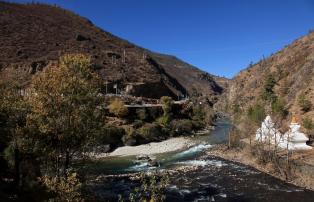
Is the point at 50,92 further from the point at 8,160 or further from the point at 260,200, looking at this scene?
the point at 260,200

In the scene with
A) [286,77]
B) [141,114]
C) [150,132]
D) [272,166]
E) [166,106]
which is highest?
[286,77]

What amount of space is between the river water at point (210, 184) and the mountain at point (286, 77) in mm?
32870

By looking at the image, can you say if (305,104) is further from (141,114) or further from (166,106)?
(141,114)

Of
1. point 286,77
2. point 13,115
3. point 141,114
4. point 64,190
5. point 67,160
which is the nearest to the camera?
point 64,190

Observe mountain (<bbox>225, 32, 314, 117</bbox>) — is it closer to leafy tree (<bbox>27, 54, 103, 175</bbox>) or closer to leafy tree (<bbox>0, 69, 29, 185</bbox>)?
leafy tree (<bbox>27, 54, 103, 175</bbox>)

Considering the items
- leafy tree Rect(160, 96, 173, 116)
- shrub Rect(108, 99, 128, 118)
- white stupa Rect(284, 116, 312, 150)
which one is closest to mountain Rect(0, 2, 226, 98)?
leafy tree Rect(160, 96, 173, 116)

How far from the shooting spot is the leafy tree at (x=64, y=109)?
891 inches

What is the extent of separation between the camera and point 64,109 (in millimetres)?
22875

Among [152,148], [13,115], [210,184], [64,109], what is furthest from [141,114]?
[64,109]

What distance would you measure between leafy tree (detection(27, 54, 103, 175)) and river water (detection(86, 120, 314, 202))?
962 cm

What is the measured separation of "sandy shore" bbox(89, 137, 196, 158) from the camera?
59.4m

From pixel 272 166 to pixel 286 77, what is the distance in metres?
75.4

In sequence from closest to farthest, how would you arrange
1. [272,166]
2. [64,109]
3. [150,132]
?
[64,109], [272,166], [150,132]

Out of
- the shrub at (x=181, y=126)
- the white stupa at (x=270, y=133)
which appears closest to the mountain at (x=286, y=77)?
the white stupa at (x=270, y=133)
